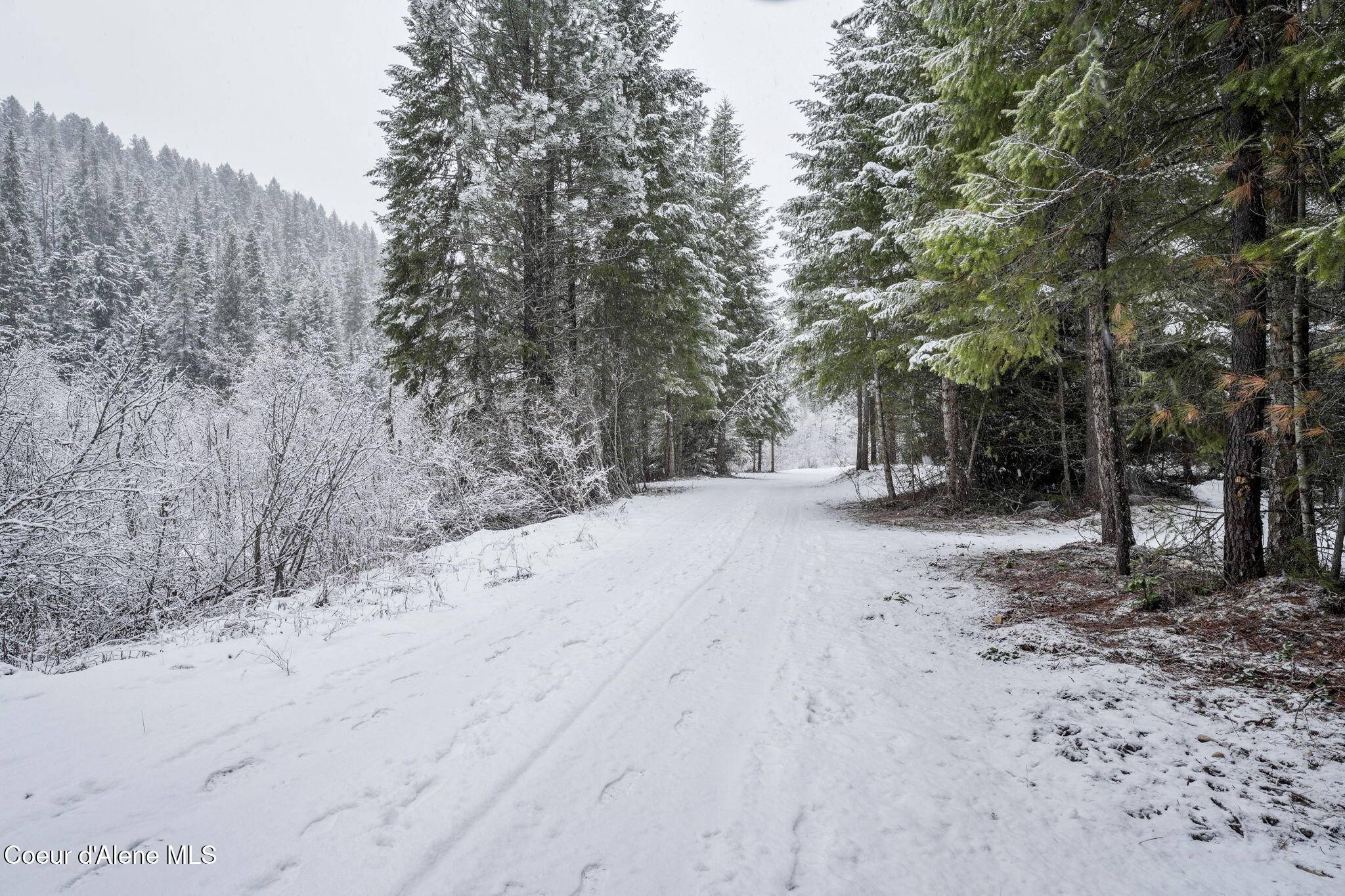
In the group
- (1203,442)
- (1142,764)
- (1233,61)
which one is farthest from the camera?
(1203,442)

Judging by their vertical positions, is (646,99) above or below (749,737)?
above

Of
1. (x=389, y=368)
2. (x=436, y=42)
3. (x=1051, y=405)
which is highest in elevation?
(x=436, y=42)

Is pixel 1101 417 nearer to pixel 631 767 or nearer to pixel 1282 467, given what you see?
pixel 1282 467

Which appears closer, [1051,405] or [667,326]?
[1051,405]

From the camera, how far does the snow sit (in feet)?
6.33

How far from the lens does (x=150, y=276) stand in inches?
1337

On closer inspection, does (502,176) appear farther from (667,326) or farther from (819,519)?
(819,519)

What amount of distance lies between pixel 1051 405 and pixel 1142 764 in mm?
10268

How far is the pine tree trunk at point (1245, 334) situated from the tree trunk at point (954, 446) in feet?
21.2

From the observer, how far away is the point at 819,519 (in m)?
11.0

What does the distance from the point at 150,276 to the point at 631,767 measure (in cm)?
4756

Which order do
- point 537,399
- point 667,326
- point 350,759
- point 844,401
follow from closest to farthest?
point 350,759
point 537,399
point 667,326
point 844,401

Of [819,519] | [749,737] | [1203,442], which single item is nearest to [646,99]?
[819,519]

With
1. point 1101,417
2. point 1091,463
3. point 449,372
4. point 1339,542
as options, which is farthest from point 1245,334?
point 449,372
